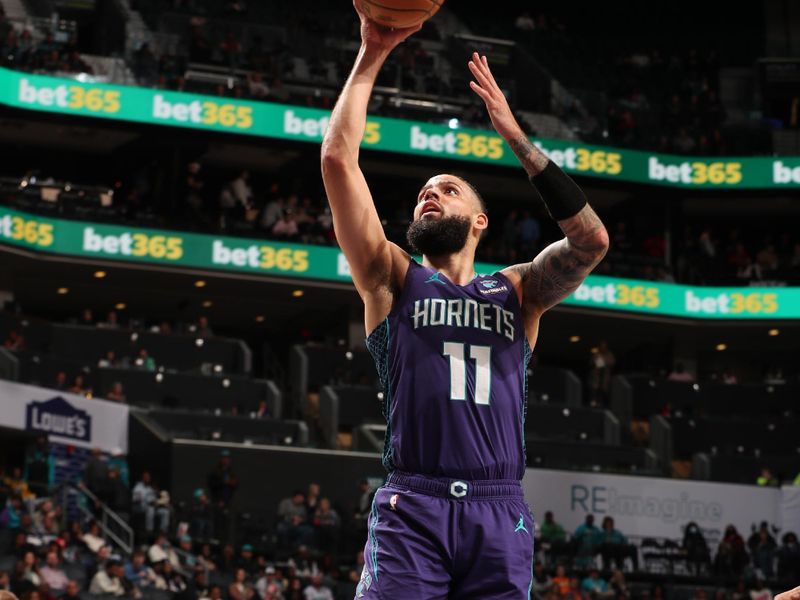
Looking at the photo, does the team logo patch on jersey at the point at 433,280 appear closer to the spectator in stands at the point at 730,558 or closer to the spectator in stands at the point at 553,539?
the spectator in stands at the point at 553,539

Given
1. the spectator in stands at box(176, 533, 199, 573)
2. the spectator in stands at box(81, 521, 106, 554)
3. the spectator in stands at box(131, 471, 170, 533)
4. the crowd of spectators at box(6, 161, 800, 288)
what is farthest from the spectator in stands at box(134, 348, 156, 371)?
the spectator in stands at box(81, 521, 106, 554)

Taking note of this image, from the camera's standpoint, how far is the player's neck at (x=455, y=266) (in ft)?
19.2

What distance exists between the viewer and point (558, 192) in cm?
557

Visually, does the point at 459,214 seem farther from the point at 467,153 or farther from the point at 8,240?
the point at 467,153

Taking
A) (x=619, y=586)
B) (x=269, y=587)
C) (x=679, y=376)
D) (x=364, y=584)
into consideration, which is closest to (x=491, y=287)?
(x=364, y=584)

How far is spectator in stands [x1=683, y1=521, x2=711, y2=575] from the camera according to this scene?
26156mm

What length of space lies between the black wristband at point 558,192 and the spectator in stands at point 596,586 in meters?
18.4

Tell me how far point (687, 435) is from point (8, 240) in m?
15.5

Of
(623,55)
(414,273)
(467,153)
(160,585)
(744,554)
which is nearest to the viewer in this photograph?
(414,273)

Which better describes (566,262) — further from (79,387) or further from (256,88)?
(256,88)

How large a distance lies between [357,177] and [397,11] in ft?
2.20

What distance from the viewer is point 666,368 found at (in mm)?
39500

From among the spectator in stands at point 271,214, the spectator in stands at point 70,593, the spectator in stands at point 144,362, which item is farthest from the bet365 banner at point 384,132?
the spectator in stands at point 70,593

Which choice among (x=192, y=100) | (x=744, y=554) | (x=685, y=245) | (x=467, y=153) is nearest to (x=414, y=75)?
(x=467, y=153)
